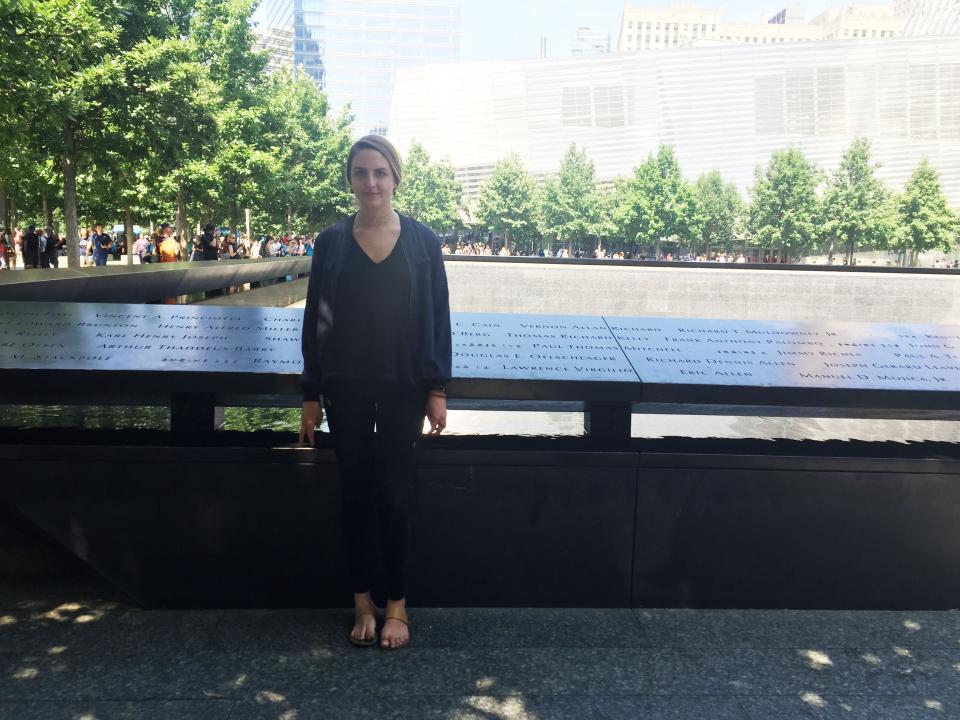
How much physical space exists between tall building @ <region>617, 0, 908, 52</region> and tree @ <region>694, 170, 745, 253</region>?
64.1 m

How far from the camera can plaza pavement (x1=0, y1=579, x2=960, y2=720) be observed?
8.45ft

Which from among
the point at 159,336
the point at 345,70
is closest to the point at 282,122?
the point at 159,336

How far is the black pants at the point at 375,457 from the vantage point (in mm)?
2832

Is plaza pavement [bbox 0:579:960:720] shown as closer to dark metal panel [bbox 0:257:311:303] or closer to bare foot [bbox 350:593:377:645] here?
bare foot [bbox 350:593:377:645]

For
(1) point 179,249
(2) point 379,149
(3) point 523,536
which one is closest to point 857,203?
(1) point 179,249

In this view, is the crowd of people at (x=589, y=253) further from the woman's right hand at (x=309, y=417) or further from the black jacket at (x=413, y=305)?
the woman's right hand at (x=309, y=417)

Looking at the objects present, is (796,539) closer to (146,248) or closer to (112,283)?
(112,283)

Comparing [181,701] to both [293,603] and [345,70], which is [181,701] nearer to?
[293,603]

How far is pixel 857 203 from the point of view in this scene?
216 ft

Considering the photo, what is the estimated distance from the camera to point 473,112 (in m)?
112

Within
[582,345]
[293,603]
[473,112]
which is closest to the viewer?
[293,603]

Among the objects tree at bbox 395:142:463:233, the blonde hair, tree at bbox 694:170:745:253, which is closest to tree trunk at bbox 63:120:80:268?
the blonde hair

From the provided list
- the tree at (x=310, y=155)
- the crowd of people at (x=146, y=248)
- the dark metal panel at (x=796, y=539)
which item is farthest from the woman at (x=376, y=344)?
the tree at (x=310, y=155)

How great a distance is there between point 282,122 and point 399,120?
271 ft
